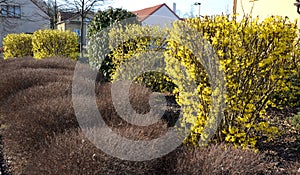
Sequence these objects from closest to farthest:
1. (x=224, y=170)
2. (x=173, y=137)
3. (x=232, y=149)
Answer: (x=224, y=170), (x=232, y=149), (x=173, y=137)

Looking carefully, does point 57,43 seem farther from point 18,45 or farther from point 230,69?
point 230,69

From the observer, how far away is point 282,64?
10.3 ft

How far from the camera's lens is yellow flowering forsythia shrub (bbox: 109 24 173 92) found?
6.46 metres

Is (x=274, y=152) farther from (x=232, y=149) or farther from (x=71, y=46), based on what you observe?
(x=71, y=46)

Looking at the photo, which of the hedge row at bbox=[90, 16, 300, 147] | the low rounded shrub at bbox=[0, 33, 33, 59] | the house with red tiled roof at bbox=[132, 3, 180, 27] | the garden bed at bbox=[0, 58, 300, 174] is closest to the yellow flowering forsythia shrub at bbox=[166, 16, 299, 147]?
the hedge row at bbox=[90, 16, 300, 147]

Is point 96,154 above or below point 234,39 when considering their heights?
below

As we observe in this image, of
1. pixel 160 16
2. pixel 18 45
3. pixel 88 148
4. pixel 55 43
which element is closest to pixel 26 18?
pixel 160 16

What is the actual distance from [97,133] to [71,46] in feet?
31.4

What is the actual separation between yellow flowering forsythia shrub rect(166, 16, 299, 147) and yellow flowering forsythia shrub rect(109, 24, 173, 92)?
106 inches

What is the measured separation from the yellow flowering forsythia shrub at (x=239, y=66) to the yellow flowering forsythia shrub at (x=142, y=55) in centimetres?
270

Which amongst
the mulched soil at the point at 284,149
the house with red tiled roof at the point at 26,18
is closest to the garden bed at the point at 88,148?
the mulched soil at the point at 284,149

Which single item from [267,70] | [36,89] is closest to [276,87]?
[267,70]

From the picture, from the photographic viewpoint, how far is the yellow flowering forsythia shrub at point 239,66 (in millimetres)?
3002

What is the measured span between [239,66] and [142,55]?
3536mm
